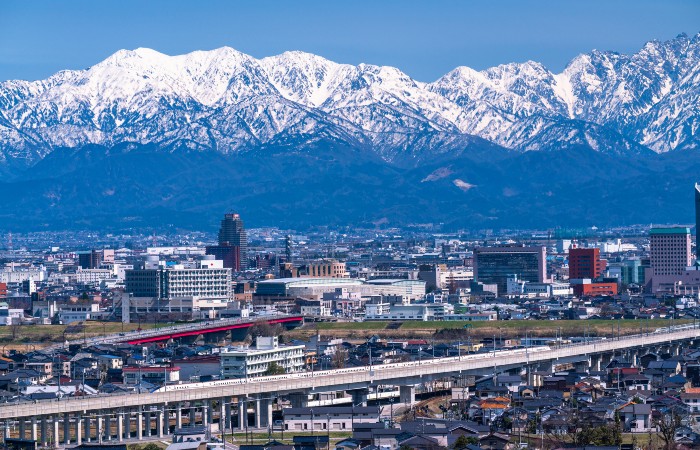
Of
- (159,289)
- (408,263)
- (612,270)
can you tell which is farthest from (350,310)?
(408,263)

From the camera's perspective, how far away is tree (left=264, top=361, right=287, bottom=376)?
61.0m

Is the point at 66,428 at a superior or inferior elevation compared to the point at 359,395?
inferior

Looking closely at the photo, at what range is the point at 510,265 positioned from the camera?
134 metres

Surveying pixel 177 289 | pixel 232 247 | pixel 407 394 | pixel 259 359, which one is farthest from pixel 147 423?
pixel 232 247

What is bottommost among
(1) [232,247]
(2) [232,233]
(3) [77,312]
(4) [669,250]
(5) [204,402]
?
(5) [204,402]

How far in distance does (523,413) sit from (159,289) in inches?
2487

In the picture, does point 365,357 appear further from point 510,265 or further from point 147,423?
point 510,265

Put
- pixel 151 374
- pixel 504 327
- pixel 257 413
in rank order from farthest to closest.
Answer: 1. pixel 504 327
2. pixel 151 374
3. pixel 257 413

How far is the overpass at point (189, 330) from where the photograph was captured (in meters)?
80.3

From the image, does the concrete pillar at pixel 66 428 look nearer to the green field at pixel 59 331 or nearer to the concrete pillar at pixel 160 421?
the concrete pillar at pixel 160 421

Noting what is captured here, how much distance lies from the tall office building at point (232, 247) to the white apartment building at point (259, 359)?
289ft

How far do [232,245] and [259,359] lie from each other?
101 metres

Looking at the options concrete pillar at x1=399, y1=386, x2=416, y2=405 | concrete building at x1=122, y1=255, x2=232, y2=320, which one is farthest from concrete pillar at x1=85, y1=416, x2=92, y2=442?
concrete building at x1=122, y1=255, x2=232, y2=320

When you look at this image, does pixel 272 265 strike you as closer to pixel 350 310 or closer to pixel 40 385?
pixel 350 310
